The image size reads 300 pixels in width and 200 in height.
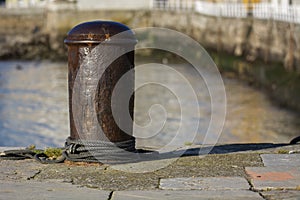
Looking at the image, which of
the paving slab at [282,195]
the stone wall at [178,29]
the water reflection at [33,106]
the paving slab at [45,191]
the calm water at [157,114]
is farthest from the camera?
the stone wall at [178,29]

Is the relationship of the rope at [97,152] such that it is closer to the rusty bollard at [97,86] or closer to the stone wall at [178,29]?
Answer: the rusty bollard at [97,86]

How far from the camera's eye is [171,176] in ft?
18.5

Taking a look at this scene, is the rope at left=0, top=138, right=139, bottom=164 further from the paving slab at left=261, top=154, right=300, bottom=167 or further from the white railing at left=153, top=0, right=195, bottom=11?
the white railing at left=153, top=0, right=195, bottom=11

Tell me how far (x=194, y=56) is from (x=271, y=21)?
9833 mm

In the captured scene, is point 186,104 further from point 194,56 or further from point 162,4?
point 162,4

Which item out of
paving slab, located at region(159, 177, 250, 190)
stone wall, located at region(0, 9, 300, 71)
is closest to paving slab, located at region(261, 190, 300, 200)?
paving slab, located at region(159, 177, 250, 190)

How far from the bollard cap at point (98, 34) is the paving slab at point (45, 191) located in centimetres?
130

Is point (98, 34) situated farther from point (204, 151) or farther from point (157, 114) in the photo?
point (157, 114)

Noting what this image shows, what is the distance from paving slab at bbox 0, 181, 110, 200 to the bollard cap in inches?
51.3

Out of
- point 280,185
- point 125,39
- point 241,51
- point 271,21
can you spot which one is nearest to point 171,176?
point 280,185

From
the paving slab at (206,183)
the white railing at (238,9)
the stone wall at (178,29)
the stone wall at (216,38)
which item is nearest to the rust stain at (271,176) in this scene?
the paving slab at (206,183)

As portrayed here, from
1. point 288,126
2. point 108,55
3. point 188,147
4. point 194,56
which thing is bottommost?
point 194,56

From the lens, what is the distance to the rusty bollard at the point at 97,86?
611cm

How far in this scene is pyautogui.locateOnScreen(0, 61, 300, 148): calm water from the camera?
15.3m
